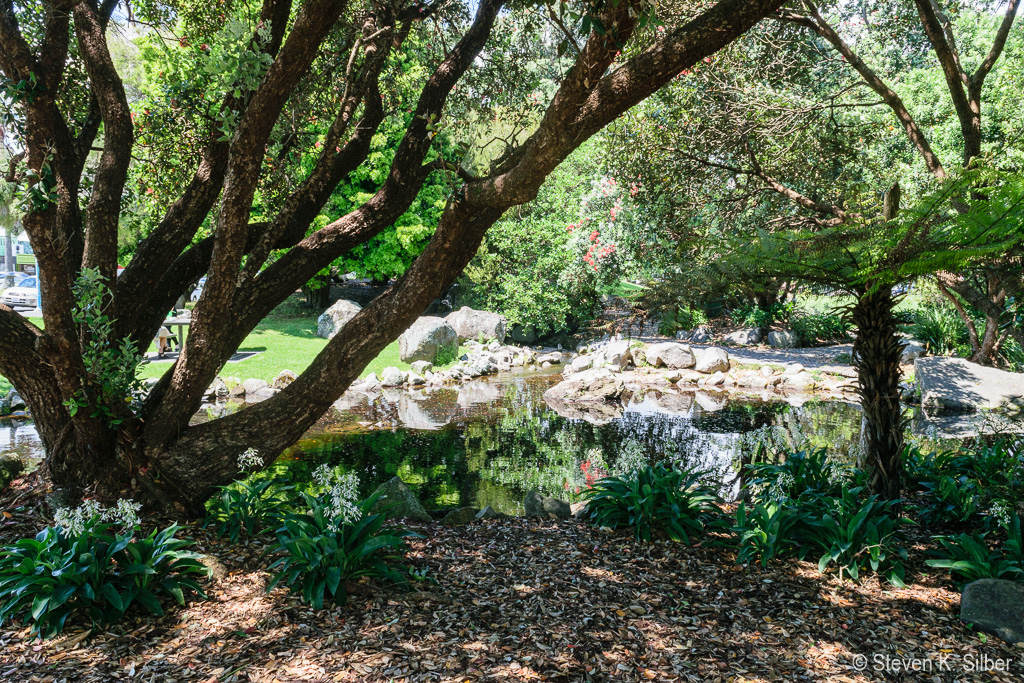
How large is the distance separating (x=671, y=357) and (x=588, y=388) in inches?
134

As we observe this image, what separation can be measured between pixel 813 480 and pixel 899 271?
186 cm

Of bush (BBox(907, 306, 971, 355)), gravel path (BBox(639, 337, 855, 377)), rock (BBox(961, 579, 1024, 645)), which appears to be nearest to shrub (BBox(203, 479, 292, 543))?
rock (BBox(961, 579, 1024, 645))

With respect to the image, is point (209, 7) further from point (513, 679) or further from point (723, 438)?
point (723, 438)

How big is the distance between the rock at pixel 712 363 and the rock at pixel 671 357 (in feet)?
0.84

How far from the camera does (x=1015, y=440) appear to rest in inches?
257

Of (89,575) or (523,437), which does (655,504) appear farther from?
(523,437)

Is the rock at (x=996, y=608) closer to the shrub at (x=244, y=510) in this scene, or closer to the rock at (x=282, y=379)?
the shrub at (x=244, y=510)

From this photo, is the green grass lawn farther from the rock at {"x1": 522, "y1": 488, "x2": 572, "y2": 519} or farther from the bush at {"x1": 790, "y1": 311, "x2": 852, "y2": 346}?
the bush at {"x1": 790, "y1": 311, "x2": 852, "y2": 346}

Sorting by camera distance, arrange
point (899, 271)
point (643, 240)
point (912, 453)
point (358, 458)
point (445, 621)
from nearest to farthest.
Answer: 1. point (445, 621)
2. point (899, 271)
3. point (912, 453)
4. point (358, 458)
5. point (643, 240)

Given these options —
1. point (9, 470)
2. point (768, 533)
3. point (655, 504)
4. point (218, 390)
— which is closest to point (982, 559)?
point (768, 533)

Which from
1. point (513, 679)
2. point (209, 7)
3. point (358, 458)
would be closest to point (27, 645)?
point (513, 679)

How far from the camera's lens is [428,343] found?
598 inches

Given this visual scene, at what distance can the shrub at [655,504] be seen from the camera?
4.62 meters

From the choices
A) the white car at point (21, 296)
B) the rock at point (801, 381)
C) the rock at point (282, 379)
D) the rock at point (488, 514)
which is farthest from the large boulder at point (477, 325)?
the white car at point (21, 296)
